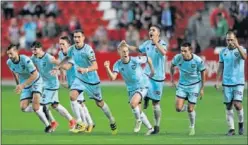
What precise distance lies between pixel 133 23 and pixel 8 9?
237 inches

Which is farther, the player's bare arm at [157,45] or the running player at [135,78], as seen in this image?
the player's bare arm at [157,45]

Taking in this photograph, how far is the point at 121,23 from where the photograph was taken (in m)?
38.7

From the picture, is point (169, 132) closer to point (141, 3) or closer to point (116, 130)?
point (116, 130)

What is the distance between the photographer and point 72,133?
20172 millimetres

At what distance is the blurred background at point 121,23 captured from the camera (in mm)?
36094

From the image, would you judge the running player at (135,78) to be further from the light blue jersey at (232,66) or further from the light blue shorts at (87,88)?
the light blue jersey at (232,66)

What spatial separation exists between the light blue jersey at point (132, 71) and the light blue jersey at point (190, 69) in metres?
0.89

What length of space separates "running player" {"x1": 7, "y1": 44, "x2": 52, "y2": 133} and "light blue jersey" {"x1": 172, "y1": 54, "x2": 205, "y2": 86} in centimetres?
319

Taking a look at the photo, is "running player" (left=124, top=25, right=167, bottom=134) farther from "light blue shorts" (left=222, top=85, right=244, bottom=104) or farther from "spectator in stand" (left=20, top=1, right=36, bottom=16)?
"spectator in stand" (left=20, top=1, right=36, bottom=16)

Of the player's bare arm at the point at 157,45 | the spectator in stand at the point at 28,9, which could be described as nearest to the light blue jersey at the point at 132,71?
the player's bare arm at the point at 157,45

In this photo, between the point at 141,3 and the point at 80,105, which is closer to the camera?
the point at 80,105

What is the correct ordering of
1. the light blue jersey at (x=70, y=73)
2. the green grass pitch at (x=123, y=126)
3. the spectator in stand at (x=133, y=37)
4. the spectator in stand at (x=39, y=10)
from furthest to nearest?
the spectator in stand at (x=39, y=10)
the spectator in stand at (x=133, y=37)
the light blue jersey at (x=70, y=73)
the green grass pitch at (x=123, y=126)

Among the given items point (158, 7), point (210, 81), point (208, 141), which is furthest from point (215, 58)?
point (208, 141)

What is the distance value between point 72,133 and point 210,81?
15513 millimetres
